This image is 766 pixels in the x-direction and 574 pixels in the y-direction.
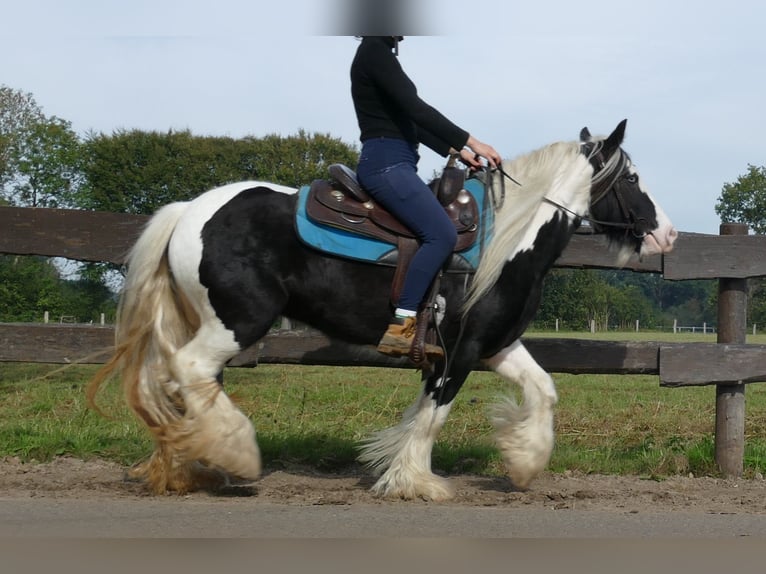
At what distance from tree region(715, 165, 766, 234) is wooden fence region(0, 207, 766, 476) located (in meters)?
65.1

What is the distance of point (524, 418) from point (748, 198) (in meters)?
69.1

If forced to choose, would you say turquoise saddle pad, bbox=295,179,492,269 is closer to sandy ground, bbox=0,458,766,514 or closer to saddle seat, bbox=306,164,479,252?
saddle seat, bbox=306,164,479,252

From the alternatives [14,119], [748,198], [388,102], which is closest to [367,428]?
[388,102]

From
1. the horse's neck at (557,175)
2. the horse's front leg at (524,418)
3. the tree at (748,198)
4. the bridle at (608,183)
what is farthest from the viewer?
the tree at (748,198)

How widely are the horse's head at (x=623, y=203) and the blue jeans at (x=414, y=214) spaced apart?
123 cm

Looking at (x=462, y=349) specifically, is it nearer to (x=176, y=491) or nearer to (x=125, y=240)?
(x=176, y=491)

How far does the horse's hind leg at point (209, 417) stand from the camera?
16.7 ft

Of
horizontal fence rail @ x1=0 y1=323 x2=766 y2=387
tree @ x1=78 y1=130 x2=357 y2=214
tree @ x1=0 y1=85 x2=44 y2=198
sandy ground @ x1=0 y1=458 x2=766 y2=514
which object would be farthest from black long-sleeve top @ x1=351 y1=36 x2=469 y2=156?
tree @ x1=78 y1=130 x2=357 y2=214

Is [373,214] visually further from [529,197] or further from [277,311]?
[529,197]

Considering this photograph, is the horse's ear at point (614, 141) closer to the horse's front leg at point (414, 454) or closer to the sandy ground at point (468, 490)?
the horse's front leg at point (414, 454)

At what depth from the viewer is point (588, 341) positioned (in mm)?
6523

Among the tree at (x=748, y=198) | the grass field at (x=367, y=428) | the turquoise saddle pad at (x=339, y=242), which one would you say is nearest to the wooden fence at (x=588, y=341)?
the grass field at (x=367, y=428)

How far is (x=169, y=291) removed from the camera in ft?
17.9

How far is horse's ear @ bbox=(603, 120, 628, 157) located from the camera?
5723 mm
